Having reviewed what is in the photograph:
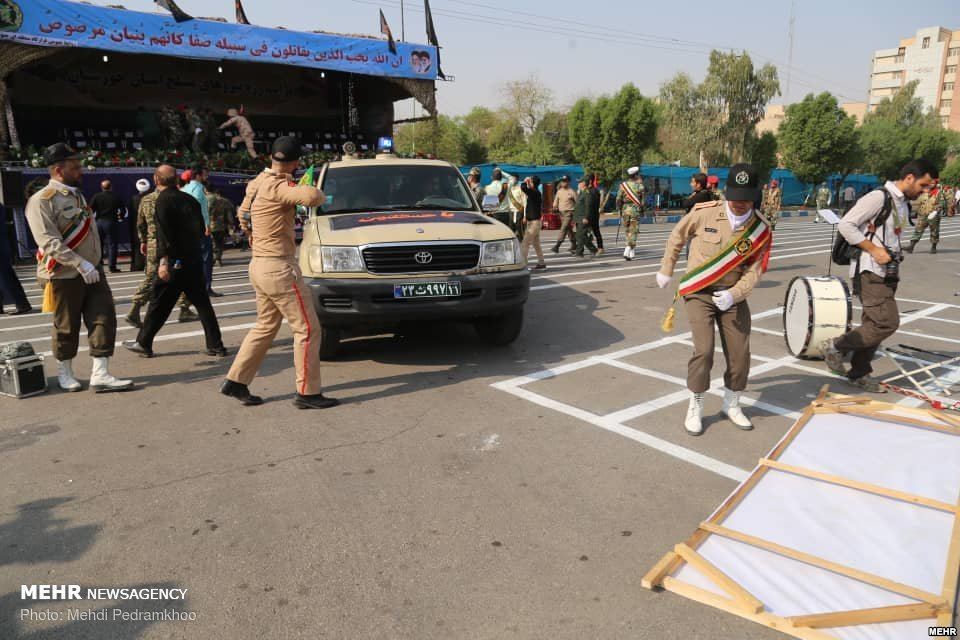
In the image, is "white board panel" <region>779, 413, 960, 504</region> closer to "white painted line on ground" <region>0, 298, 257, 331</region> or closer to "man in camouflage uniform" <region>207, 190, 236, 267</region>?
"white painted line on ground" <region>0, 298, 257, 331</region>

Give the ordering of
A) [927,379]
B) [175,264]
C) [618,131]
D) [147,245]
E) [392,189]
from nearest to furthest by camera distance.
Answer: [927,379]
[175,264]
[392,189]
[147,245]
[618,131]

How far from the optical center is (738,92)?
5012 cm

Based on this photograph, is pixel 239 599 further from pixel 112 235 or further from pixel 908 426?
pixel 112 235

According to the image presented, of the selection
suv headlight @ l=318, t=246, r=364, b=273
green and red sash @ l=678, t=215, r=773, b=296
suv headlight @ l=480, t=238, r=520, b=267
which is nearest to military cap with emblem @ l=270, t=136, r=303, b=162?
suv headlight @ l=318, t=246, r=364, b=273

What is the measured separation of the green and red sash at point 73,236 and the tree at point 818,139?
4851 centimetres

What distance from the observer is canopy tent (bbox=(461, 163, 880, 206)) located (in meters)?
26.5

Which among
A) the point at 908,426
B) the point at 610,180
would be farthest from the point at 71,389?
the point at 610,180

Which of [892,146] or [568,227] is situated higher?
[892,146]

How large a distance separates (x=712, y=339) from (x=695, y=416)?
21.5 inches

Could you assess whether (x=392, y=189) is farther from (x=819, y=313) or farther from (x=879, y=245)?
(x=879, y=245)

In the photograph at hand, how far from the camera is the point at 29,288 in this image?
479 inches

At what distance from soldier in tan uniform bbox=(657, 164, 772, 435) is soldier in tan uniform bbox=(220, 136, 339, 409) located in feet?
8.48

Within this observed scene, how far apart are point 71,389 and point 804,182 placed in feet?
164

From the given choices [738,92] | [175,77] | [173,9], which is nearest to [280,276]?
[173,9]
